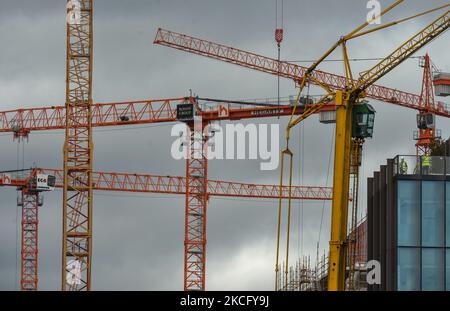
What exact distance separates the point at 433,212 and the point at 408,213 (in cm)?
179

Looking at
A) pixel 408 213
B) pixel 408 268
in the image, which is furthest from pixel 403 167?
pixel 408 268

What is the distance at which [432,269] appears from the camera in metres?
111

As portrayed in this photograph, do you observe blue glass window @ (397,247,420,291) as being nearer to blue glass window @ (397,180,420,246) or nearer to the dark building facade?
the dark building facade

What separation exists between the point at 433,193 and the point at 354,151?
27.0ft

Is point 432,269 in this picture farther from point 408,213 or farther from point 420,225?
point 408,213

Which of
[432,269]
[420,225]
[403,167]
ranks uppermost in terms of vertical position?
[403,167]

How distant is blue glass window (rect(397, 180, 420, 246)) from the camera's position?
366ft

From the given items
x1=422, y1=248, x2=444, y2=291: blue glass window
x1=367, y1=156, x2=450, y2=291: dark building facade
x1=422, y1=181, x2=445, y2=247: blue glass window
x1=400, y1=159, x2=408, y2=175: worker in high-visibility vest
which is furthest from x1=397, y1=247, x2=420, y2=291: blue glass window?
x1=400, y1=159, x2=408, y2=175: worker in high-visibility vest

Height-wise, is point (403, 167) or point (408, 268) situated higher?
point (403, 167)

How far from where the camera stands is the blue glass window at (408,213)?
366 feet

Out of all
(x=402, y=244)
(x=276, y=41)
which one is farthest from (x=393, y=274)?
(x=276, y=41)

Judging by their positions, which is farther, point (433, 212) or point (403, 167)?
point (403, 167)
